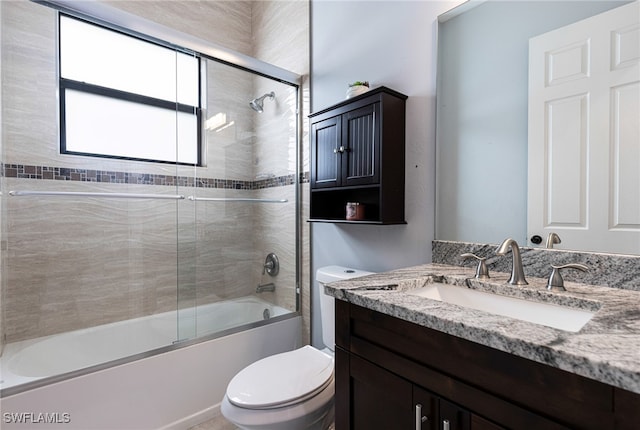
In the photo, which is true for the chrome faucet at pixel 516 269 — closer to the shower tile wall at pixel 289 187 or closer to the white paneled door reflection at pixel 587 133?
the white paneled door reflection at pixel 587 133

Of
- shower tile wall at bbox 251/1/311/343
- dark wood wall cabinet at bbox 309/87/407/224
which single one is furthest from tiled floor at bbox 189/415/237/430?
dark wood wall cabinet at bbox 309/87/407/224

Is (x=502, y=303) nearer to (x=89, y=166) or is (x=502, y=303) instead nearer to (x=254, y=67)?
(x=254, y=67)

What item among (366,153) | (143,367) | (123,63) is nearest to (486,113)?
(366,153)

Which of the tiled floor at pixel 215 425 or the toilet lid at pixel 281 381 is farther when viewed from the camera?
the tiled floor at pixel 215 425

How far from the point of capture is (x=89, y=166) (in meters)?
1.91

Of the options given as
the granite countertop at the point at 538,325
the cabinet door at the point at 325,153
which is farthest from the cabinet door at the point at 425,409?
the cabinet door at the point at 325,153

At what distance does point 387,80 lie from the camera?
158 cm

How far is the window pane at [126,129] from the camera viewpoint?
1.90m

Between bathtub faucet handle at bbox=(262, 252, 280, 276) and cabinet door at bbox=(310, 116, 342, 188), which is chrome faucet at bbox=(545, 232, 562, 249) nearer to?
cabinet door at bbox=(310, 116, 342, 188)

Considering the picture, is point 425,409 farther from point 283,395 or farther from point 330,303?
point 330,303

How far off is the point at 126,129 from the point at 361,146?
1.61 m

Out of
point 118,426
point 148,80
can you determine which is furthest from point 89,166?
point 118,426

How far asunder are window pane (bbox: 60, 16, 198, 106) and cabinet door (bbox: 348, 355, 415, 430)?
1757 mm

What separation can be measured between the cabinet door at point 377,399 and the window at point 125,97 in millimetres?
1603
